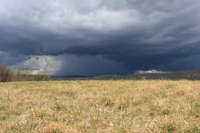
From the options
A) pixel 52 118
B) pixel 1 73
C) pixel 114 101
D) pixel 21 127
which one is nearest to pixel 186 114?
pixel 114 101

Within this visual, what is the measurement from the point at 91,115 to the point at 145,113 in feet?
6.28

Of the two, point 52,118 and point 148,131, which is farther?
point 52,118

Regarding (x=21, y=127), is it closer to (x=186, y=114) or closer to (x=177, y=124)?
(x=177, y=124)

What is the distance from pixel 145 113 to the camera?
487cm

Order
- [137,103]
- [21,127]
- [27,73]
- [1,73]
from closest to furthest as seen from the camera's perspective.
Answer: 1. [21,127]
2. [137,103]
3. [1,73]
4. [27,73]

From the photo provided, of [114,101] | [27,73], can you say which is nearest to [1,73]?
[27,73]

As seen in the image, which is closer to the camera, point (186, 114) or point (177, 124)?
point (177, 124)

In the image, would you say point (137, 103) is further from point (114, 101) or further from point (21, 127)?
point (21, 127)

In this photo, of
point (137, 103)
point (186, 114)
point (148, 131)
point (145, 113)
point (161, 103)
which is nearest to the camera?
point (148, 131)

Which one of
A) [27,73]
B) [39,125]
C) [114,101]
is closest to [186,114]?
[114,101]

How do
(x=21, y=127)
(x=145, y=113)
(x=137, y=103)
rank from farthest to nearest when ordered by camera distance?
1. (x=137, y=103)
2. (x=145, y=113)
3. (x=21, y=127)

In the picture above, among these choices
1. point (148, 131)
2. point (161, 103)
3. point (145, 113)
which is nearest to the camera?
point (148, 131)

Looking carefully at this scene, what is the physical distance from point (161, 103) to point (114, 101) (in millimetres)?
2059

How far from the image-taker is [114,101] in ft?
21.3
